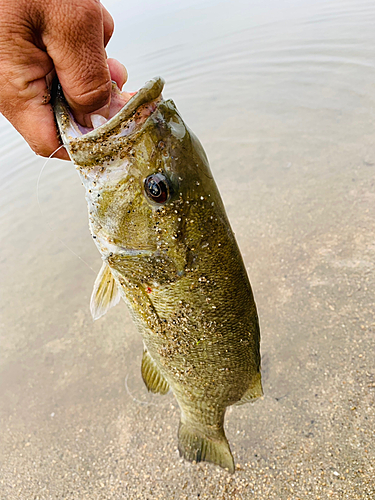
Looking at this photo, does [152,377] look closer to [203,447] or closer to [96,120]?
[203,447]

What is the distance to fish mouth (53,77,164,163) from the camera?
1.44 metres

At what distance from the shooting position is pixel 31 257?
20.5 ft

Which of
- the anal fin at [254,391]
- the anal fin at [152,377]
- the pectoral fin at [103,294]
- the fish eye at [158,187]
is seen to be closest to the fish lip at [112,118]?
the fish eye at [158,187]

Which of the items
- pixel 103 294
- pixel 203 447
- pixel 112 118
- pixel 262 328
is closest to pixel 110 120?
pixel 112 118

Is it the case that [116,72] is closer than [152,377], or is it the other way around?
[116,72]

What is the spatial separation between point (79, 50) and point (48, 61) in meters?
0.17

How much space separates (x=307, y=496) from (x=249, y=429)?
2.21 ft

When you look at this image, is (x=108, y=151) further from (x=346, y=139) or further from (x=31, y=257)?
(x=346, y=139)

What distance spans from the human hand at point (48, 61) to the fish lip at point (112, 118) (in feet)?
0.13

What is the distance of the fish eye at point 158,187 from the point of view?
157cm

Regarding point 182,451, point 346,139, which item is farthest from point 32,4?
point 346,139

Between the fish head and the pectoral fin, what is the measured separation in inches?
15.9

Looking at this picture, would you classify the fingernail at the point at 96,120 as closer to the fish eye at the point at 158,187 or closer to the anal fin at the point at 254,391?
the fish eye at the point at 158,187

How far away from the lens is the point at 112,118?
1.44 metres
